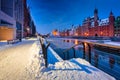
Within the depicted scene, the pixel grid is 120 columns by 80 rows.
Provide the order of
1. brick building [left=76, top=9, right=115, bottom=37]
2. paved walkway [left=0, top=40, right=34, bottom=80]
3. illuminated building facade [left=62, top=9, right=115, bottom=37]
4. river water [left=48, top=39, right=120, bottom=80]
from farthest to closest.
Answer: illuminated building facade [left=62, top=9, right=115, bottom=37], brick building [left=76, top=9, right=115, bottom=37], river water [left=48, top=39, right=120, bottom=80], paved walkway [left=0, top=40, right=34, bottom=80]

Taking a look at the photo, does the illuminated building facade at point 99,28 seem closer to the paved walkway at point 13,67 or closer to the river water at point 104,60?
the river water at point 104,60

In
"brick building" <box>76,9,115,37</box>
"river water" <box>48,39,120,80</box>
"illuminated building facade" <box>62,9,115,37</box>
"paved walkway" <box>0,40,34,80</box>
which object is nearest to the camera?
"paved walkway" <box>0,40,34,80</box>

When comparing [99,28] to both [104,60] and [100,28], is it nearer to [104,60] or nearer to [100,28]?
[100,28]

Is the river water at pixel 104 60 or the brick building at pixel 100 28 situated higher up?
the brick building at pixel 100 28

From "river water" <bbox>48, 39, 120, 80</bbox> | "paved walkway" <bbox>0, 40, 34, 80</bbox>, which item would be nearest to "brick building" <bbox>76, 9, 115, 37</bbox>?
"river water" <bbox>48, 39, 120, 80</bbox>

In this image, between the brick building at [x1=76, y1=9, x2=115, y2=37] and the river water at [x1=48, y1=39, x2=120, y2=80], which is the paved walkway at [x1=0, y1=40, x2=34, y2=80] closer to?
the river water at [x1=48, y1=39, x2=120, y2=80]

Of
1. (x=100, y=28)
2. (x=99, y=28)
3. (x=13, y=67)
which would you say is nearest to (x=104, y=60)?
(x=13, y=67)

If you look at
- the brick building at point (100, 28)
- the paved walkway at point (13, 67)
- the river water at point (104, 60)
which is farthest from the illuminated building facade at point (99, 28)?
the paved walkway at point (13, 67)

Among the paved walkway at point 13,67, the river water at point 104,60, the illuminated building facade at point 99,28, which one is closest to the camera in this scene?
the paved walkway at point 13,67

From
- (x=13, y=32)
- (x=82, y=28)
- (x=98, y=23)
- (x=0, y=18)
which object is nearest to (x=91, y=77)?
(x=0, y=18)

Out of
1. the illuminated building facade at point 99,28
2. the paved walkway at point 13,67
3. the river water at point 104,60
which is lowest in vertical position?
the river water at point 104,60

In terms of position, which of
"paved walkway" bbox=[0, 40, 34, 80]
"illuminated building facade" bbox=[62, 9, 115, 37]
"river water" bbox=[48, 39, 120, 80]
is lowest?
"river water" bbox=[48, 39, 120, 80]

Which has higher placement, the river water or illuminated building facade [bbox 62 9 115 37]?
illuminated building facade [bbox 62 9 115 37]

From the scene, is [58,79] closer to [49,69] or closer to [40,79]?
[40,79]
